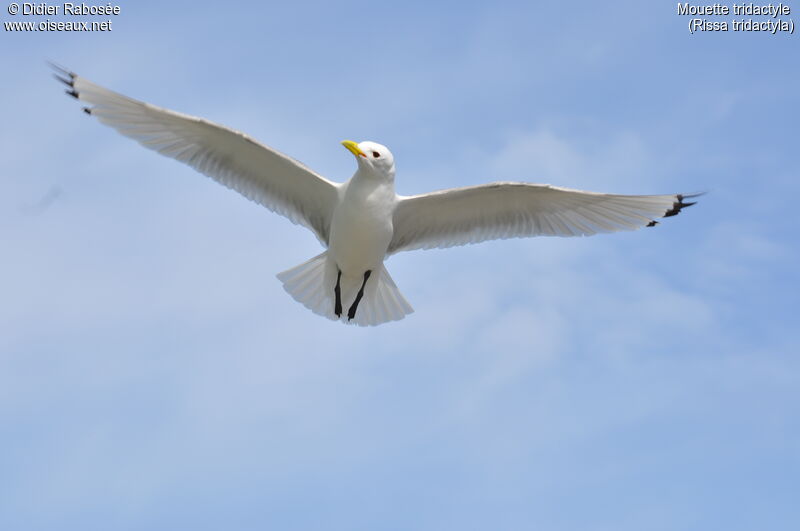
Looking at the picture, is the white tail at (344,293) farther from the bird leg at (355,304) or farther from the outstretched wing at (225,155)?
the outstretched wing at (225,155)

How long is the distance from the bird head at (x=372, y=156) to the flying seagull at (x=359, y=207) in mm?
11

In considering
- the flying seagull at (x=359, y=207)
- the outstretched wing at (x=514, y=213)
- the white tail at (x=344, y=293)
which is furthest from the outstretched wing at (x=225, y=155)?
the outstretched wing at (x=514, y=213)

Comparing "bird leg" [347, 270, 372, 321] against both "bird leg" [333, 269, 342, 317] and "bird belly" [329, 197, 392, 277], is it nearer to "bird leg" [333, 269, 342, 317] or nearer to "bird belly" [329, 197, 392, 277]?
"bird leg" [333, 269, 342, 317]

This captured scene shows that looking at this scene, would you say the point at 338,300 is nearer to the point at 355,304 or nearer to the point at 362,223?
the point at 355,304

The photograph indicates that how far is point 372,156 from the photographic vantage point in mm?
10547

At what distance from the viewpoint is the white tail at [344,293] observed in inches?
448

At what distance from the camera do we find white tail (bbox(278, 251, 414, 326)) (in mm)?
11391

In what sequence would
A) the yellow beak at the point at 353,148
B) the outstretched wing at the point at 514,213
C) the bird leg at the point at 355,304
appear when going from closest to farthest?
the yellow beak at the point at 353,148, the outstretched wing at the point at 514,213, the bird leg at the point at 355,304

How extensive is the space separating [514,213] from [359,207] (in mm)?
1575

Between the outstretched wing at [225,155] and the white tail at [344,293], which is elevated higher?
the outstretched wing at [225,155]

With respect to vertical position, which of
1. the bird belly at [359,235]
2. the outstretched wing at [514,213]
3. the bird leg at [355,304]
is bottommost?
the bird leg at [355,304]

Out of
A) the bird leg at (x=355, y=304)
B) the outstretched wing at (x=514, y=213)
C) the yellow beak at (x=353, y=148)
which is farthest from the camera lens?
the bird leg at (x=355, y=304)

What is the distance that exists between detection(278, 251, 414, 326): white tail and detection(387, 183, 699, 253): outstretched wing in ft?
1.47

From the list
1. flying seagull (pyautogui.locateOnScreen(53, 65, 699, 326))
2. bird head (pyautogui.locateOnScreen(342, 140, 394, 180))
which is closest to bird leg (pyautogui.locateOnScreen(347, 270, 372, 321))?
flying seagull (pyautogui.locateOnScreen(53, 65, 699, 326))
